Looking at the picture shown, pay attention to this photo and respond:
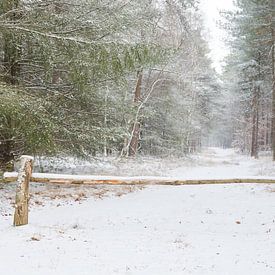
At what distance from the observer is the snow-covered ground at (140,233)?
508 cm

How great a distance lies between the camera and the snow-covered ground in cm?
508

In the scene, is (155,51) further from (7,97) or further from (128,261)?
(128,261)

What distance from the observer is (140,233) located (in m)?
6.89

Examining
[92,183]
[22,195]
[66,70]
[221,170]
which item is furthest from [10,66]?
[221,170]

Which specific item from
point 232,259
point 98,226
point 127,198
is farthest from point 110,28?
point 232,259

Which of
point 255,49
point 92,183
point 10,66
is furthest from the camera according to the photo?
point 255,49

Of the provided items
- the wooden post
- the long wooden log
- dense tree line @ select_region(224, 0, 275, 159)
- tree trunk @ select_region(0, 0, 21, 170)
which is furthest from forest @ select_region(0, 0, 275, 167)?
dense tree line @ select_region(224, 0, 275, 159)

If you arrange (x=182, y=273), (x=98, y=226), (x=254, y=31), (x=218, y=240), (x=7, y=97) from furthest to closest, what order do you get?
(x=254, y=31) → (x=7, y=97) → (x=98, y=226) → (x=218, y=240) → (x=182, y=273)

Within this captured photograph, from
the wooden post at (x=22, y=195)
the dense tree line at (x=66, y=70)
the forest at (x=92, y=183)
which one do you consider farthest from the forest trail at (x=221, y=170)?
the wooden post at (x=22, y=195)

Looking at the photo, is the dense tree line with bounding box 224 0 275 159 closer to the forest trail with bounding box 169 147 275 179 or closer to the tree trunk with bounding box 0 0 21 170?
the forest trail with bounding box 169 147 275 179

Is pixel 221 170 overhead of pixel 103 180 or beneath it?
beneath

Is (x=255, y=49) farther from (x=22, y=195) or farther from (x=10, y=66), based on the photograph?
(x=22, y=195)

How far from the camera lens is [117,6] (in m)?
→ 11.1

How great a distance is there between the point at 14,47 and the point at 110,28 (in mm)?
2805
